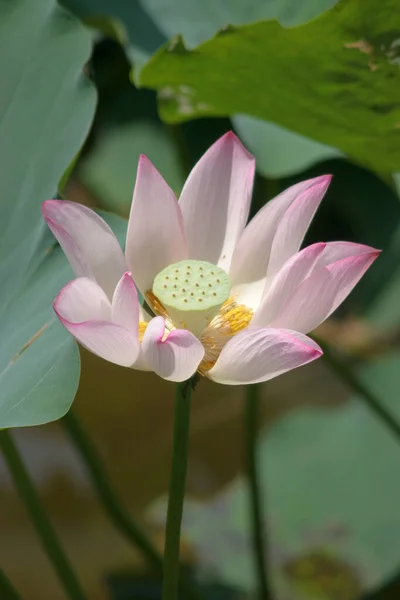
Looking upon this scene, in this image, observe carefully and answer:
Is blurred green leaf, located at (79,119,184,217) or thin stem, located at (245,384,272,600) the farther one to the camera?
blurred green leaf, located at (79,119,184,217)

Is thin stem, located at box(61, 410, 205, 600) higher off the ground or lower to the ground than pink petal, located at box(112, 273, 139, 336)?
lower

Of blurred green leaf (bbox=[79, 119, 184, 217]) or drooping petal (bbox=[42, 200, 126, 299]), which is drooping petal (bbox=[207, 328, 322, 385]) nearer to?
drooping petal (bbox=[42, 200, 126, 299])

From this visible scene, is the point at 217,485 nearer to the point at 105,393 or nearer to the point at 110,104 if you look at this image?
the point at 105,393

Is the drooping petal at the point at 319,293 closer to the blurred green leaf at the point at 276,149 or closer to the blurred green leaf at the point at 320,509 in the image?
the blurred green leaf at the point at 276,149

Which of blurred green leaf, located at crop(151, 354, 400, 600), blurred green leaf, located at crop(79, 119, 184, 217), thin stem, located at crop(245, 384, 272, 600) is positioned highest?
blurred green leaf, located at crop(79, 119, 184, 217)

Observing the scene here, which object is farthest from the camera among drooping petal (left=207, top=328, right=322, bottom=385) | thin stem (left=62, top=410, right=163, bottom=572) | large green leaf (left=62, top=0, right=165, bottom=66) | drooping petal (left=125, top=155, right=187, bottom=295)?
large green leaf (left=62, top=0, right=165, bottom=66)

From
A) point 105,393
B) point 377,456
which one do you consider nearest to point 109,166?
point 105,393

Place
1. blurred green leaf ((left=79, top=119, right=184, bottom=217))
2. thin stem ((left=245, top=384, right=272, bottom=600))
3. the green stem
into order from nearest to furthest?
the green stem, thin stem ((left=245, top=384, right=272, bottom=600)), blurred green leaf ((left=79, top=119, right=184, bottom=217))

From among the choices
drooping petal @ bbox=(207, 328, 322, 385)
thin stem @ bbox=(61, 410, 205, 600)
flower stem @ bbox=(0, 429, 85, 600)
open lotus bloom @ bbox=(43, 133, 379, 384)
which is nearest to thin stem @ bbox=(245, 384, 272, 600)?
thin stem @ bbox=(61, 410, 205, 600)

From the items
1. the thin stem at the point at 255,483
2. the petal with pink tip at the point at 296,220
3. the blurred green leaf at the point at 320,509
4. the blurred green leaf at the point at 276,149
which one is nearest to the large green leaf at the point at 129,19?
the blurred green leaf at the point at 276,149
